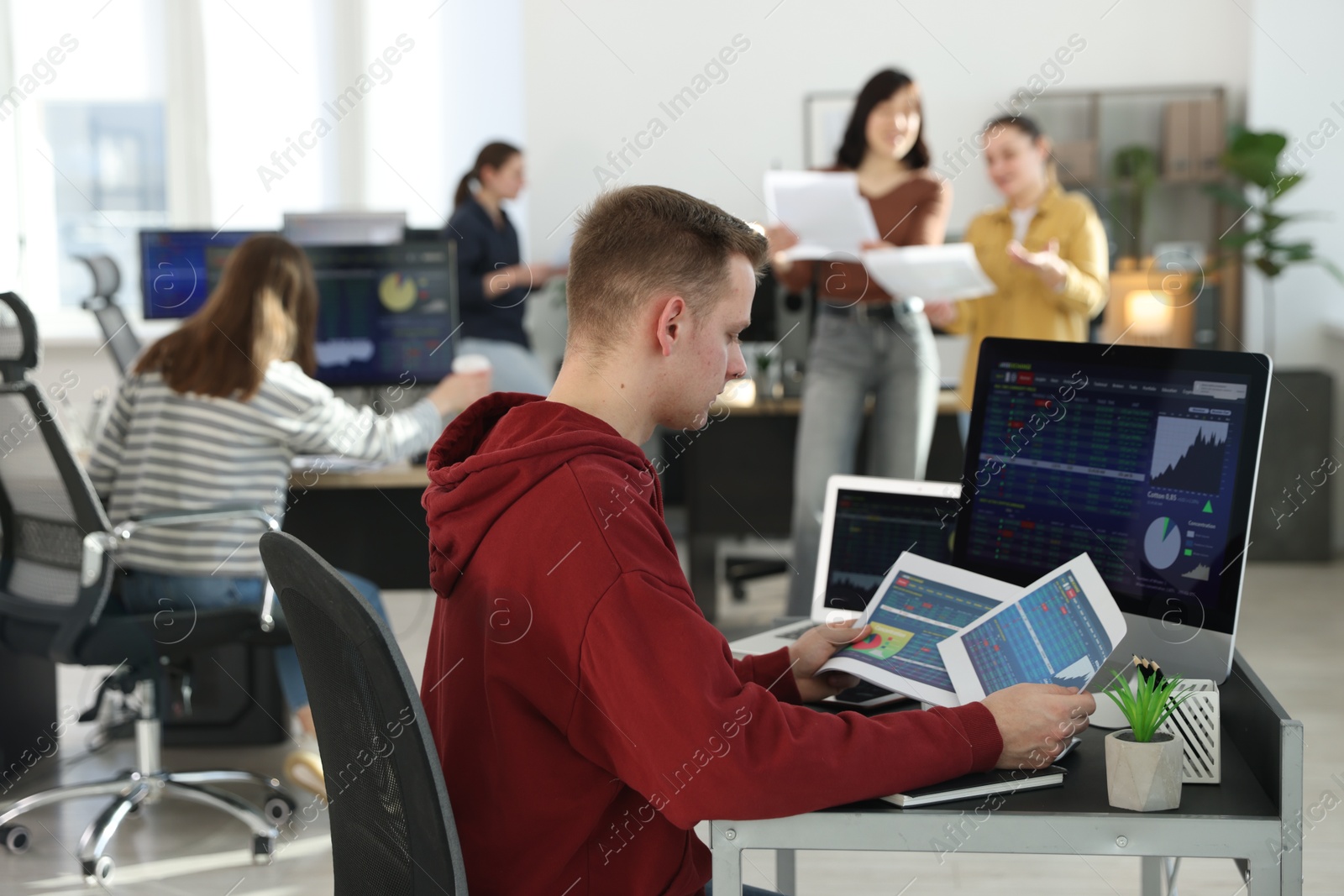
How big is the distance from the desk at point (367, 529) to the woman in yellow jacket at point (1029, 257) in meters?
1.56

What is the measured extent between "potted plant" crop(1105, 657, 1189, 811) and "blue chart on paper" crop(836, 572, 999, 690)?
22 cm

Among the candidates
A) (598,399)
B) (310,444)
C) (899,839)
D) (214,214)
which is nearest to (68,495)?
(310,444)

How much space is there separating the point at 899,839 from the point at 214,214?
608cm

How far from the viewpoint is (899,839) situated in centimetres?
112

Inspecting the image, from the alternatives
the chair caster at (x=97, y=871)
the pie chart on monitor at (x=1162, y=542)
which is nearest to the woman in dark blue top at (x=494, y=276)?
the chair caster at (x=97, y=871)

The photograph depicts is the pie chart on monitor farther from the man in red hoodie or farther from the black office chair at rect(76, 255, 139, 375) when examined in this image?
the black office chair at rect(76, 255, 139, 375)

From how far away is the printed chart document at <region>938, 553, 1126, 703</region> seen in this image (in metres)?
1.21

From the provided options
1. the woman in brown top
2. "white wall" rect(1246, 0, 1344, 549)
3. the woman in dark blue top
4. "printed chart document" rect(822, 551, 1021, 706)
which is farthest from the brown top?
"white wall" rect(1246, 0, 1344, 549)

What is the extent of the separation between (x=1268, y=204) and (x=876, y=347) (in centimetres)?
263

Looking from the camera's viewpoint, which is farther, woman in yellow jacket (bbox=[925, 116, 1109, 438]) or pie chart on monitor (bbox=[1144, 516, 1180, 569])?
woman in yellow jacket (bbox=[925, 116, 1109, 438])

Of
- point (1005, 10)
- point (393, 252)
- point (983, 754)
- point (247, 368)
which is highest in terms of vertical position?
point (1005, 10)

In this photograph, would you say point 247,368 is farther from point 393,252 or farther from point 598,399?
point 598,399

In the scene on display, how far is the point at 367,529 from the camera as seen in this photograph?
3.46 m

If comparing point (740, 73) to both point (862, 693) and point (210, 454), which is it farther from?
point (862, 693)
